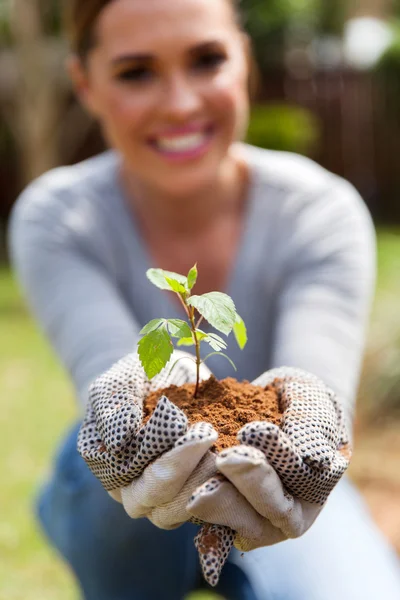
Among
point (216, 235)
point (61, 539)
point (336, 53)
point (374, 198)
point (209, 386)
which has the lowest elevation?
point (374, 198)

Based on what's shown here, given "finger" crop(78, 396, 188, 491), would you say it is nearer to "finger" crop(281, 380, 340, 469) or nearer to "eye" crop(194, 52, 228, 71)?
"finger" crop(281, 380, 340, 469)

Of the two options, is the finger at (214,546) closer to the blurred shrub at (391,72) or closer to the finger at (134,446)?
the finger at (134,446)

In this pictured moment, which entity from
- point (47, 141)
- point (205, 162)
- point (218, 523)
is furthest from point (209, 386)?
point (47, 141)

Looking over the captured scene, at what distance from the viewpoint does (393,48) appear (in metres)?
10.4

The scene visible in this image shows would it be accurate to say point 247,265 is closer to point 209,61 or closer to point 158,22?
point 209,61

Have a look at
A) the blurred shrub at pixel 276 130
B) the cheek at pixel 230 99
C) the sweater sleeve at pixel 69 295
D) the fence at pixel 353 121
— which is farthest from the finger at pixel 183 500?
the fence at pixel 353 121

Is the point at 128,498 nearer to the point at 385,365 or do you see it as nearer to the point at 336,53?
the point at 385,365

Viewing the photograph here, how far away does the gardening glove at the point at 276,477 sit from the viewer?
3.54ft

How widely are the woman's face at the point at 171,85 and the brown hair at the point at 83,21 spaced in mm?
29

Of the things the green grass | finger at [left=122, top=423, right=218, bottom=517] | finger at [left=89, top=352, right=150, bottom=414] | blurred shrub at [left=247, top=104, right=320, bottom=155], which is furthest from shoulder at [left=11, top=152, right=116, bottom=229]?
blurred shrub at [left=247, top=104, right=320, bottom=155]

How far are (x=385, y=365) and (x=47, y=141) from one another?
4.39 m

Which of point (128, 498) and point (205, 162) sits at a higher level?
point (205, 162)

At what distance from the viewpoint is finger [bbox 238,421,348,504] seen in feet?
3.58

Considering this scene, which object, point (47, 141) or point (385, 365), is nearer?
point (385, 365)
